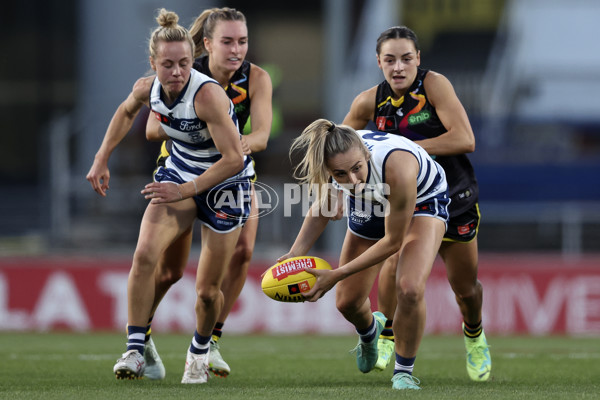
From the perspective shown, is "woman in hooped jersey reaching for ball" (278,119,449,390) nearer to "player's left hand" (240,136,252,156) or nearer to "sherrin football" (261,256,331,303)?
"sherrin football" (261,256,331,303)

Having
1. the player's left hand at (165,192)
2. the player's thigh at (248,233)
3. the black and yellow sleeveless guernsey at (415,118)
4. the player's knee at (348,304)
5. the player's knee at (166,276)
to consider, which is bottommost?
the player's knee at (348,304)

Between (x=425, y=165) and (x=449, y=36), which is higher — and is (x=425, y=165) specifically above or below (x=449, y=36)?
below

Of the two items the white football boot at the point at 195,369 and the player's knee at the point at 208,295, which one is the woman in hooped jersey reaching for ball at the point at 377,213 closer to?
the player's knee at the point at 208,295

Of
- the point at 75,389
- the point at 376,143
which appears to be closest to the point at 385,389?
the point at 376,143

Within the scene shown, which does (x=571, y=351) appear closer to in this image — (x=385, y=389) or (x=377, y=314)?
(x=377, y=314)

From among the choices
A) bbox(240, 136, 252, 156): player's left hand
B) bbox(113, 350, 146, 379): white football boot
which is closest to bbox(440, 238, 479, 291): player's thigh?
bbox(240, 136, 252, 156): player's left hand

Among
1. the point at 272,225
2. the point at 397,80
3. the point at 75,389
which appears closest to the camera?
the point at 75,389

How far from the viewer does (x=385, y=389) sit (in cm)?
608

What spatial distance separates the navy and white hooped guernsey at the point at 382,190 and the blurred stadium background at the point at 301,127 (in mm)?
6031

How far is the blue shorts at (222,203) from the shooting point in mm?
6469

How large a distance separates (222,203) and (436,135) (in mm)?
1443

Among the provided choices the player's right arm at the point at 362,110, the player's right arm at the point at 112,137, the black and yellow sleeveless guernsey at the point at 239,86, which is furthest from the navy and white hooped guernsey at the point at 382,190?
the player's right arm at the point at 112,137

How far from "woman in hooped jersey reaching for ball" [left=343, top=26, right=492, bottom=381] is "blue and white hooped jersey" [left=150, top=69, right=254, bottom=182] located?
947 mm

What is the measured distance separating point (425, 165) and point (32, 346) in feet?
17.2
